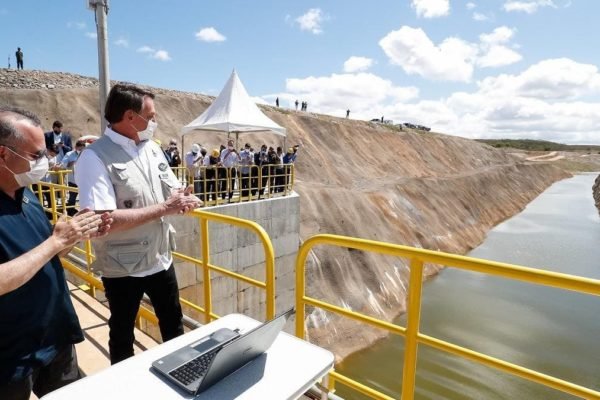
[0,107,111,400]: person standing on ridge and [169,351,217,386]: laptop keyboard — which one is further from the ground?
[0,107,111,400]: person standing on ridge

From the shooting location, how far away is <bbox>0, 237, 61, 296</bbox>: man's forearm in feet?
4.82

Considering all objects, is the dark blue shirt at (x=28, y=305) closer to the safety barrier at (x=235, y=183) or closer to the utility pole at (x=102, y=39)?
the utility pole at (x=102, y=39)

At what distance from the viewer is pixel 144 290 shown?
8.41ft

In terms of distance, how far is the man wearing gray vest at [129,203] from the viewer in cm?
222

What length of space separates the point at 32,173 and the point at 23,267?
488 millimetres

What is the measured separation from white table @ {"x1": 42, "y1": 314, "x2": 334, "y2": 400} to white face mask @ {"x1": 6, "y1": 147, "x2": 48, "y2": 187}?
0.94 meters

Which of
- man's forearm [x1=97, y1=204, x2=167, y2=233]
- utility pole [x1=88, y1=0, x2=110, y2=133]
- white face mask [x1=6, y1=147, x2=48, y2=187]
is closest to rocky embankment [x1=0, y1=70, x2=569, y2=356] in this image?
utility pole [x1=88, y1=0, x2=110, y2=133]

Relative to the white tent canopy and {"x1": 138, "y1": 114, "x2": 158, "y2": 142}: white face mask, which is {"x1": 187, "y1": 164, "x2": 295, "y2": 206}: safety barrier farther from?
{"x1": 138, "y1": 114, "x2": 158, "y2": 142}: white face mask

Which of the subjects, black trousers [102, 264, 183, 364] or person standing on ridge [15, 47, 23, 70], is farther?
person standing on ridge [15, 47, 23, 70]

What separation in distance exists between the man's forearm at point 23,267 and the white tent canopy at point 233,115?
1097 centimetres

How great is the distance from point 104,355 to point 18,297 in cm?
257

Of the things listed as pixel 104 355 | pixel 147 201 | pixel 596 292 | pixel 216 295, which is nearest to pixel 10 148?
pixel 147 201

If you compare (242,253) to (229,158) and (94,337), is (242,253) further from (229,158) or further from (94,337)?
(94,337)

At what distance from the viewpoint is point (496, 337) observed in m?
16.6
